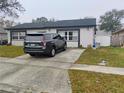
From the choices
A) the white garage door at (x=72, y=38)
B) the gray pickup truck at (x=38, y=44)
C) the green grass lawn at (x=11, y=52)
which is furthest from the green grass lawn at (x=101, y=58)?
the white garage door at (x=72, y=38)

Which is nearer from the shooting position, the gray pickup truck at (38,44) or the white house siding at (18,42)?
the gray pickup truck at (38,44)

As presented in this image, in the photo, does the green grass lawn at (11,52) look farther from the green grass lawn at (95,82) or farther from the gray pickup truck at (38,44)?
the green grass lawn at (95,82)

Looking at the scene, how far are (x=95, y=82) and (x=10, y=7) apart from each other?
2060cm

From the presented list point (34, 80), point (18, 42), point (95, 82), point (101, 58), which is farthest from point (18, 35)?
point (95, 82)

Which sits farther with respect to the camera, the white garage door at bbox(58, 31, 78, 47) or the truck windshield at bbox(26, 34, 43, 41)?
the white garage door at bbox(58, 31, 78, 47)

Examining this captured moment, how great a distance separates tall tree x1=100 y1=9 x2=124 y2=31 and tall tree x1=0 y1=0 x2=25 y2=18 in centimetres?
4398

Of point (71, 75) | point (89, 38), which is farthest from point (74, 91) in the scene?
point (89, 38)

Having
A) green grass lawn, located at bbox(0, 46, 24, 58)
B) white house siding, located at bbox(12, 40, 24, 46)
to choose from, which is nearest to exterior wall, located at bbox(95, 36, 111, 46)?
white house siding, located at bbox(12, 40, 24, 46)

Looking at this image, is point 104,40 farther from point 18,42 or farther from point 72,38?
point 18,42

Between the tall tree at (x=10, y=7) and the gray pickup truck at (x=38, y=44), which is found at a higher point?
the tall tree at (x=10, y=7)

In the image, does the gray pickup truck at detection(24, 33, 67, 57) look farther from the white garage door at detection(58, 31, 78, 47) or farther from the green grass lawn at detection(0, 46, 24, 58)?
the white garage door at detection(58, 31, 78, 47)

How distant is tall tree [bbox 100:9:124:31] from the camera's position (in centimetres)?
6234

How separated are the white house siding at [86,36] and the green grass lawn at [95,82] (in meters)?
13.4

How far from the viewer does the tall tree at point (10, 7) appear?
920 inches
